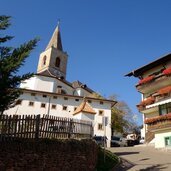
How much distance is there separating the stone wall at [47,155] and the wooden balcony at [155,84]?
22099 millimetres

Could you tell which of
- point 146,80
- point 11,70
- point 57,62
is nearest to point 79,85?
point 57,62

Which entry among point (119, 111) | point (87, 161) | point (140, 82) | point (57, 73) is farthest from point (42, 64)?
point (87, 161)

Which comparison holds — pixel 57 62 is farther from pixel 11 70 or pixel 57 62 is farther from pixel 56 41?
pixel 11 70

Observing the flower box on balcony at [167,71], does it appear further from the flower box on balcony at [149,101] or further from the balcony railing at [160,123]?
the balcony railing at [160,123]

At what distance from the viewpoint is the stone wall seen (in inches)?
479

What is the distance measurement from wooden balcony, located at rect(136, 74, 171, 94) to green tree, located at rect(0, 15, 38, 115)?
27826 millimetres

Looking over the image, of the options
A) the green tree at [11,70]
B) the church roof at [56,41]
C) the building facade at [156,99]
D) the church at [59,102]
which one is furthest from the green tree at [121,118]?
the green tree at [11,70]

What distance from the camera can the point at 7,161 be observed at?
39.2 feet

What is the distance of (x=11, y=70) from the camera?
412 inches

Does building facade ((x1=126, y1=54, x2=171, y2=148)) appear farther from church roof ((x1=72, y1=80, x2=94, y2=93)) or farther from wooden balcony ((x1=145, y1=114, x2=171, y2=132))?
church roof ((x1=72, y1=80, x2=94, y2=93))

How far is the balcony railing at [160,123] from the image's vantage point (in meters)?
31.8

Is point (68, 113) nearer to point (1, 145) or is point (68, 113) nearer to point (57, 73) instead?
point (57, 73)

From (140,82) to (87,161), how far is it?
26.4 meters

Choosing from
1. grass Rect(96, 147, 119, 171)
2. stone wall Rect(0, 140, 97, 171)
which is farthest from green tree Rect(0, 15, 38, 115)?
grass Rect(96, 147, 119, 171)
